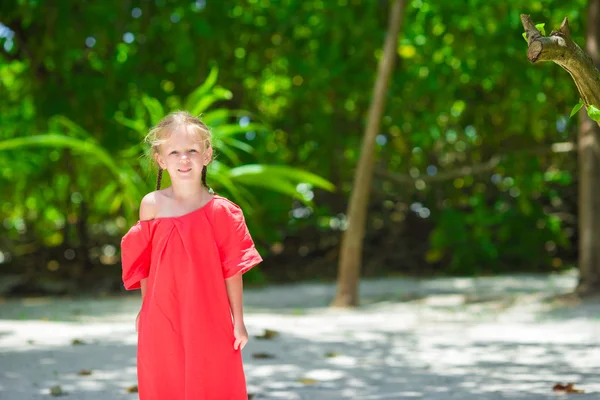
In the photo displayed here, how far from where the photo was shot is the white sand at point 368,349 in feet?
13.7

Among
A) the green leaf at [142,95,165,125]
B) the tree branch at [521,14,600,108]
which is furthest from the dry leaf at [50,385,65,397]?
the green leaf at [142,95,165,125]

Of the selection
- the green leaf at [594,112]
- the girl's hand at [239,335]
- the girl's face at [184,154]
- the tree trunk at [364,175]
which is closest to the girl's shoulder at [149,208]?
the girl's face at [184,154]

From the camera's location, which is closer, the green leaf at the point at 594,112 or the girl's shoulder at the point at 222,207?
the green leaf at the point at 594,112

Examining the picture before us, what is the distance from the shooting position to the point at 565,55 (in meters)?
2.71

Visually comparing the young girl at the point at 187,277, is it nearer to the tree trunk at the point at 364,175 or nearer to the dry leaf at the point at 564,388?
the dry leaf at the point at 564,388

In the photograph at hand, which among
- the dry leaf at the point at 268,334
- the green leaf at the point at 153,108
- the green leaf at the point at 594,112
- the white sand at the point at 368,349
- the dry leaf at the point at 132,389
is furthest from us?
the green leaf at the point at 153,108

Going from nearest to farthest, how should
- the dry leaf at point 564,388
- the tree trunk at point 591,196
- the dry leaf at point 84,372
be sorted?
the dry leaf at point 564,388, the dry leaf at point 84,372, the tree trunk at point 591,196

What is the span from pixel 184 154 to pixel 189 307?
19.3 inches

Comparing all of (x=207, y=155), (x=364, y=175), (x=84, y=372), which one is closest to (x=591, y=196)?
(x=364, y=175)

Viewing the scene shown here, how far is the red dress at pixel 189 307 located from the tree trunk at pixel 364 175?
17.8 feet

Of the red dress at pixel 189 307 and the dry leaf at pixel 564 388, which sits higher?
the red dress at pixel 189 307

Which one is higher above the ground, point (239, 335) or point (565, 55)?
point (565, 55)

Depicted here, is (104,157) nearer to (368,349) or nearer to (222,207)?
(368,349)

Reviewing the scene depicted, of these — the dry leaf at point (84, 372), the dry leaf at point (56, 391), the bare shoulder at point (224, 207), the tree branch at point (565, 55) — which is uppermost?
the tree branch at point (565, 55)
